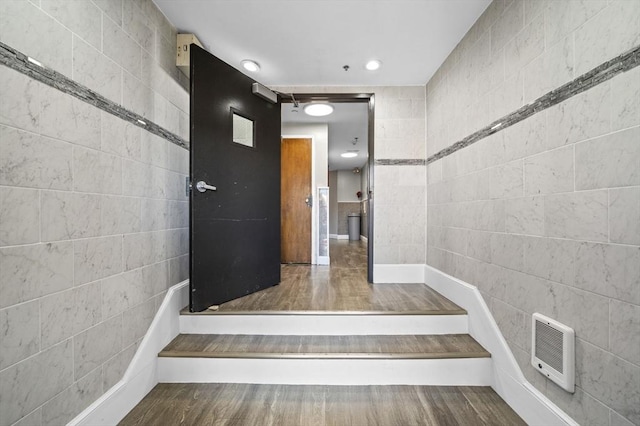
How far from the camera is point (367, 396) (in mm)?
1468

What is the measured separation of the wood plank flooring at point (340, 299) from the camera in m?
1.90

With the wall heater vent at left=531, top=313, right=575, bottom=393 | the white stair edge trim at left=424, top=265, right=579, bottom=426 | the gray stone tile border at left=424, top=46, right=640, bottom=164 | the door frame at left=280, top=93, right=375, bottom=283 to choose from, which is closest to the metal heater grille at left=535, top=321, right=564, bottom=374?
the wall heater vent at left=531, top=313, right=575, bottom=393

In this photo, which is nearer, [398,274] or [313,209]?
[398,274]

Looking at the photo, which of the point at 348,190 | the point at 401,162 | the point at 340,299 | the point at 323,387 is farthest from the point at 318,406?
the point at 348,190

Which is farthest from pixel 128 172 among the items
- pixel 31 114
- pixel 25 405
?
pixel 25 405

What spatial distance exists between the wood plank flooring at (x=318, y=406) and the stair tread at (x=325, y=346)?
0.18 meters

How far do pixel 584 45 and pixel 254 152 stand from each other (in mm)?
2128

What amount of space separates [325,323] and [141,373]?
3.74 ft

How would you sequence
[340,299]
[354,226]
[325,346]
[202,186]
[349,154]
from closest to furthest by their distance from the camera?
1. [325,346]
2. [202,186]
3. [340,299]
4. [349,154]
5. [354,226]

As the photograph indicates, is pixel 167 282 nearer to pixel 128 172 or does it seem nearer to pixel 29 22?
pixel 128 172

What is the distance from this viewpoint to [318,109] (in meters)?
3.44

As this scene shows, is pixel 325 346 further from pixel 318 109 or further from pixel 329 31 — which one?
pixel 318 109

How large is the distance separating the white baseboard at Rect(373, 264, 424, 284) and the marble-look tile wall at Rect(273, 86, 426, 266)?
56mm

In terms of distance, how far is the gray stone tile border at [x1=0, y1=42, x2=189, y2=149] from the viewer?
89 cm
